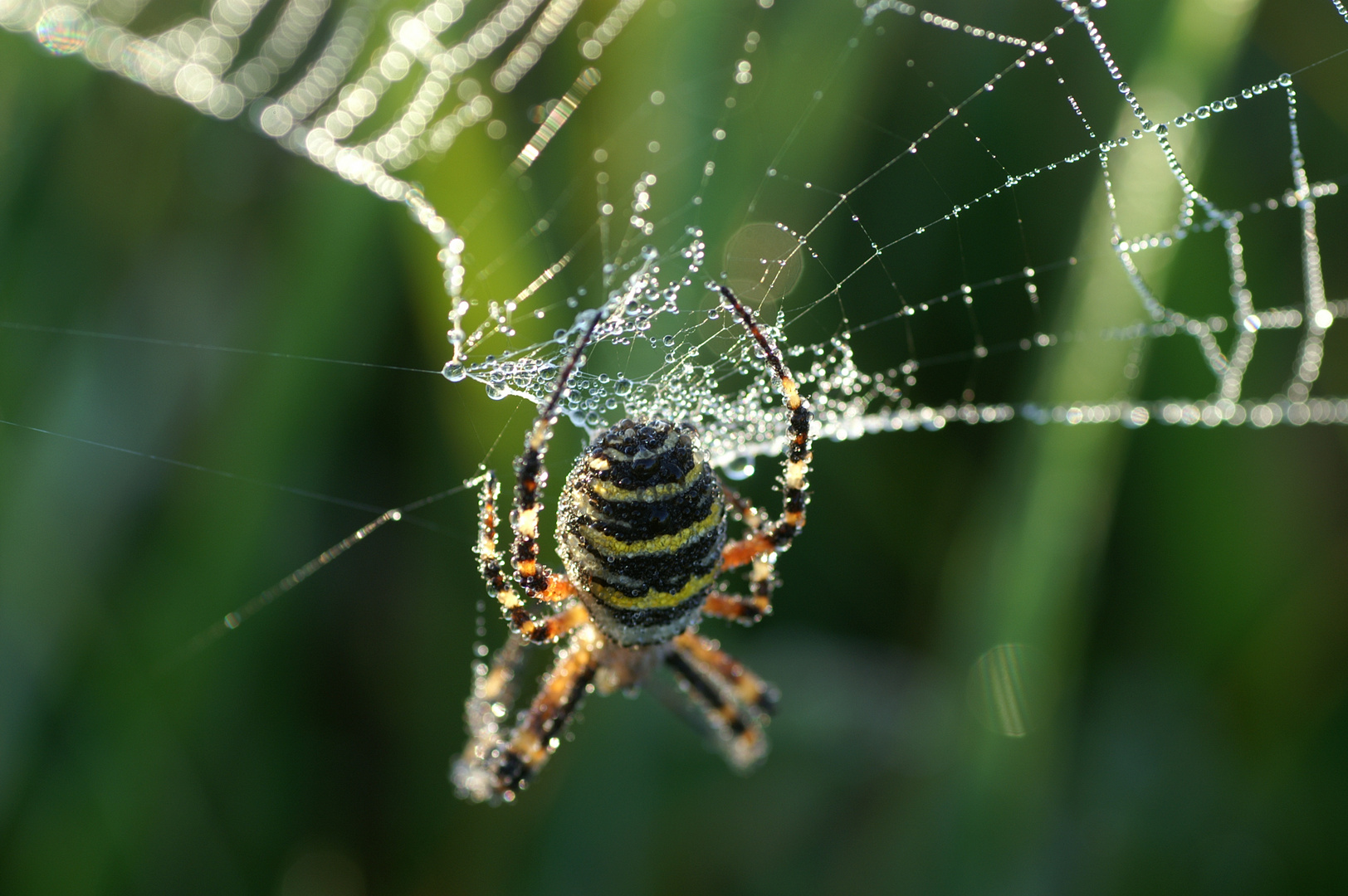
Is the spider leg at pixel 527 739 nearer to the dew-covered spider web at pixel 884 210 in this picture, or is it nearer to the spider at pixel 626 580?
the spider at pixel 626 580

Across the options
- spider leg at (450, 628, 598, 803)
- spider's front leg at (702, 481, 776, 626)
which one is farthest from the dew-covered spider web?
spider leg at (450, 628, 598, 803)

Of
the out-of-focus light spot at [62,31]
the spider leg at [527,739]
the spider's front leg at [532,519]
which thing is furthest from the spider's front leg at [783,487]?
the out-of-focus light spot at [62,31]

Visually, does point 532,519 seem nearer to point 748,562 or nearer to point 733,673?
point 748,562

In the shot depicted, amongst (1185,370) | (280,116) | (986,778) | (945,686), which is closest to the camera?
(986,778)

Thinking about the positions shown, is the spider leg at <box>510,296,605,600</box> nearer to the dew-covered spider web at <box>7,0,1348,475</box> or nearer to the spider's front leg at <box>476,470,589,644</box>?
the spider's front leg at <box>476,470,589,644</box>

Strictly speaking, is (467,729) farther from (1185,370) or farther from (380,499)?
(1185,370)

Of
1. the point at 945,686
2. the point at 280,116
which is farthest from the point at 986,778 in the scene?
the point at 280,116
